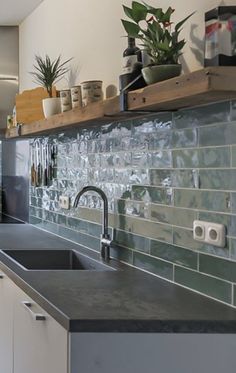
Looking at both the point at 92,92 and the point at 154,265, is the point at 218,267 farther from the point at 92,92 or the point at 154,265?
the point at 92,92

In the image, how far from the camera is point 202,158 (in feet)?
6.37

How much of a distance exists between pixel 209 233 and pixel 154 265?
455mm

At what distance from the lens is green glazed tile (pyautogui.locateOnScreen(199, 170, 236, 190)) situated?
5.82 ft

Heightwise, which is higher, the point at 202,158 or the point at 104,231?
the point at 202,158

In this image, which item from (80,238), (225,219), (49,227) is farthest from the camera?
(49,227)

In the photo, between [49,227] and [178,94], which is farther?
[49,227]

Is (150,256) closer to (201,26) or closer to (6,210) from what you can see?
(201,26)

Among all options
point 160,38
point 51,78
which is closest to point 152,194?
point 160,38

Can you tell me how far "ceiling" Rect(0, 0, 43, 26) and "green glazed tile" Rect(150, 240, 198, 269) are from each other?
7.81 ft

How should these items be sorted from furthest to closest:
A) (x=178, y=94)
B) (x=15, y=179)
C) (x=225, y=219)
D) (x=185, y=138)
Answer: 1. (x=15, y=179)
2. (x=185, y=138)
3. (x=225, y=219)
4. (x=178, y=94)

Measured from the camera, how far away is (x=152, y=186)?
231 centimetres

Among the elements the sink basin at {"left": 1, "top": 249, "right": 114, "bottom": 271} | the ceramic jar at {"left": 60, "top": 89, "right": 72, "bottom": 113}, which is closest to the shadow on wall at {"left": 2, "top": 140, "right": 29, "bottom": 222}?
the sink basin at {"left": 1, "top": 249, "right": 114, "bottom": 271}

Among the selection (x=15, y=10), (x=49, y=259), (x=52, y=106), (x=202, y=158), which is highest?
(x=15, y=10)

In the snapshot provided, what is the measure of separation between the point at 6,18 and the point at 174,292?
3119mm
